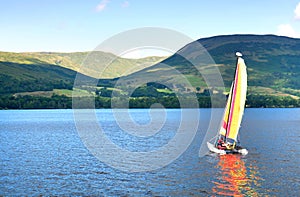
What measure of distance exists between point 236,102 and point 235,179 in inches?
846

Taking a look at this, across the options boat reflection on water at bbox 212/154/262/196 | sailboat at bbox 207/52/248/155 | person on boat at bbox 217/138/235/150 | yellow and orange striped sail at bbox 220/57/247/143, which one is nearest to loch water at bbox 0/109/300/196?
boat reflection on water at bbox 212/154/262/196

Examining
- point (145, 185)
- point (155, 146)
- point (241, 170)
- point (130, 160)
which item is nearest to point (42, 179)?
point (145, 185)

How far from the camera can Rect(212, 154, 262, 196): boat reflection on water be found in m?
52.1

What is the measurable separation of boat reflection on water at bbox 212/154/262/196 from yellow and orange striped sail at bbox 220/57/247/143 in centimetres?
610

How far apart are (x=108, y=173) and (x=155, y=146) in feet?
123

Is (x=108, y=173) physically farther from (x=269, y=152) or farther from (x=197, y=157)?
(x=269, y=152)

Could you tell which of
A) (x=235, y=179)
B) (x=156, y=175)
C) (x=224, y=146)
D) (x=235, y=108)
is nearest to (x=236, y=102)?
(x=235, y=108)

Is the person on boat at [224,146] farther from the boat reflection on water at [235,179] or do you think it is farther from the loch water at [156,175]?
the boat reflection on water at [235,179]

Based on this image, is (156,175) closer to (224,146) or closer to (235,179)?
(235,179)

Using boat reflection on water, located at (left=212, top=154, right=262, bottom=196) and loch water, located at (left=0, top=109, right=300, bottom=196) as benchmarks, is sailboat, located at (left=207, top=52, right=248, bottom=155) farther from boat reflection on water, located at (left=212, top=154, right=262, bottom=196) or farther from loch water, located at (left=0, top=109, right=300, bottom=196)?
boat reflection on water, located at (left=212, top=154, right=262, bottom=196)

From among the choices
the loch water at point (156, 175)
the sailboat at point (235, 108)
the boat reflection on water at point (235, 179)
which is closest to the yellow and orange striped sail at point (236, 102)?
the sailboat at point (235, 108)

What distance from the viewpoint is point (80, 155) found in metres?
85.4

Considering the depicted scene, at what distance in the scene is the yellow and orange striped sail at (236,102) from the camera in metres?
75.4

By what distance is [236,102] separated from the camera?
254 ft
